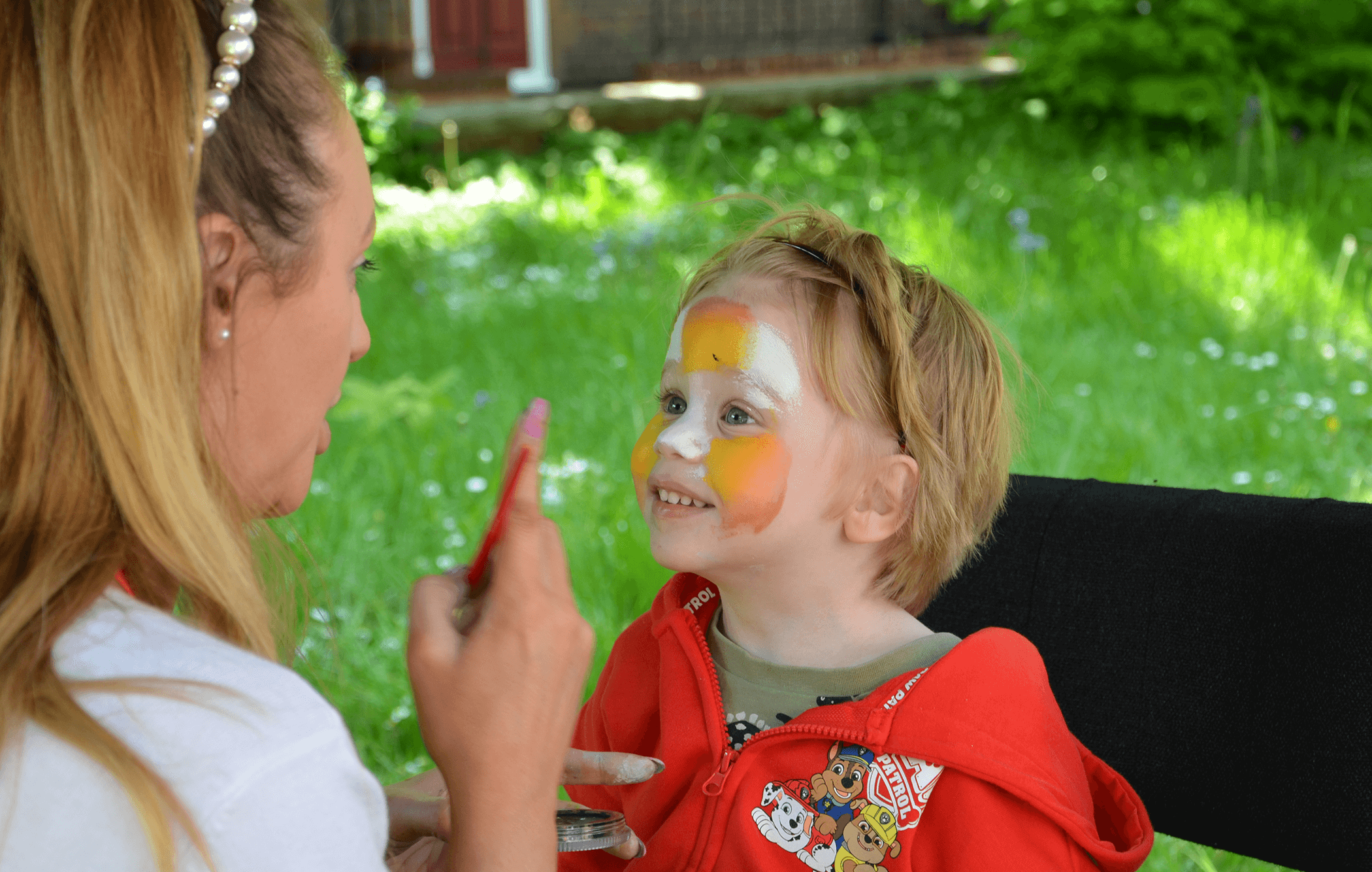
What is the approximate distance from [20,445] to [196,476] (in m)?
0.13

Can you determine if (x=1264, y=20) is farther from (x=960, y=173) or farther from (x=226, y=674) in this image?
(x=226, y=674)

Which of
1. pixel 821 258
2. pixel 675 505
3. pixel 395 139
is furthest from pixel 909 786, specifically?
pixel 395 139

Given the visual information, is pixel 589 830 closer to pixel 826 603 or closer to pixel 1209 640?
pixel 826 603

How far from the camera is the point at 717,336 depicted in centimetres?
159

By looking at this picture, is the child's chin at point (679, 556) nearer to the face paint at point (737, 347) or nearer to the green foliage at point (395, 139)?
the face paint at point (737, 347)

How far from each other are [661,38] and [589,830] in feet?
39.2

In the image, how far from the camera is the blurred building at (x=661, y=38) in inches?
473

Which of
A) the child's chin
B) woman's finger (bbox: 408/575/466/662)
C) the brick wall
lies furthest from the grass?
the brick wall

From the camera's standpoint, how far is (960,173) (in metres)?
6.59

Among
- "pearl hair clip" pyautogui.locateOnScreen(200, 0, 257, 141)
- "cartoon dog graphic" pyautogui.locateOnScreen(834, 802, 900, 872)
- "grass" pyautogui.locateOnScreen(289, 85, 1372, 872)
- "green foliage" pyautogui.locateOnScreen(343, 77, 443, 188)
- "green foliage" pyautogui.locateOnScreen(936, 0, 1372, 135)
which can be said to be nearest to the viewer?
"pearl hair clip" pyautogui.locateOnScreen(200, 0, 257, 141)

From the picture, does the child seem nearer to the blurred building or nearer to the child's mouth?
the child's mouth

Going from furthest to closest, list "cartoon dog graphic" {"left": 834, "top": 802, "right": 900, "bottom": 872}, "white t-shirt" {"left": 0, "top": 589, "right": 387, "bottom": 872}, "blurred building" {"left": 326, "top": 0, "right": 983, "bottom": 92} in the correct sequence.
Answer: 1. "blurred building" {"left": 326, "top": 0, "right": 983, "bottom": 92}
2. "cartoon dog graphic" {"left": 834, "top": 802, "right": 900, "bottom": 872}
3. "white t-shirt" {"left": 0, "top": 589, "right": 387, "bottom": 872}

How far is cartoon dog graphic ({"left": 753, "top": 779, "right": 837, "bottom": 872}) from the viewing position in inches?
54.8

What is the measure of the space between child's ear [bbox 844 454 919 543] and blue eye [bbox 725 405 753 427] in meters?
0.18
